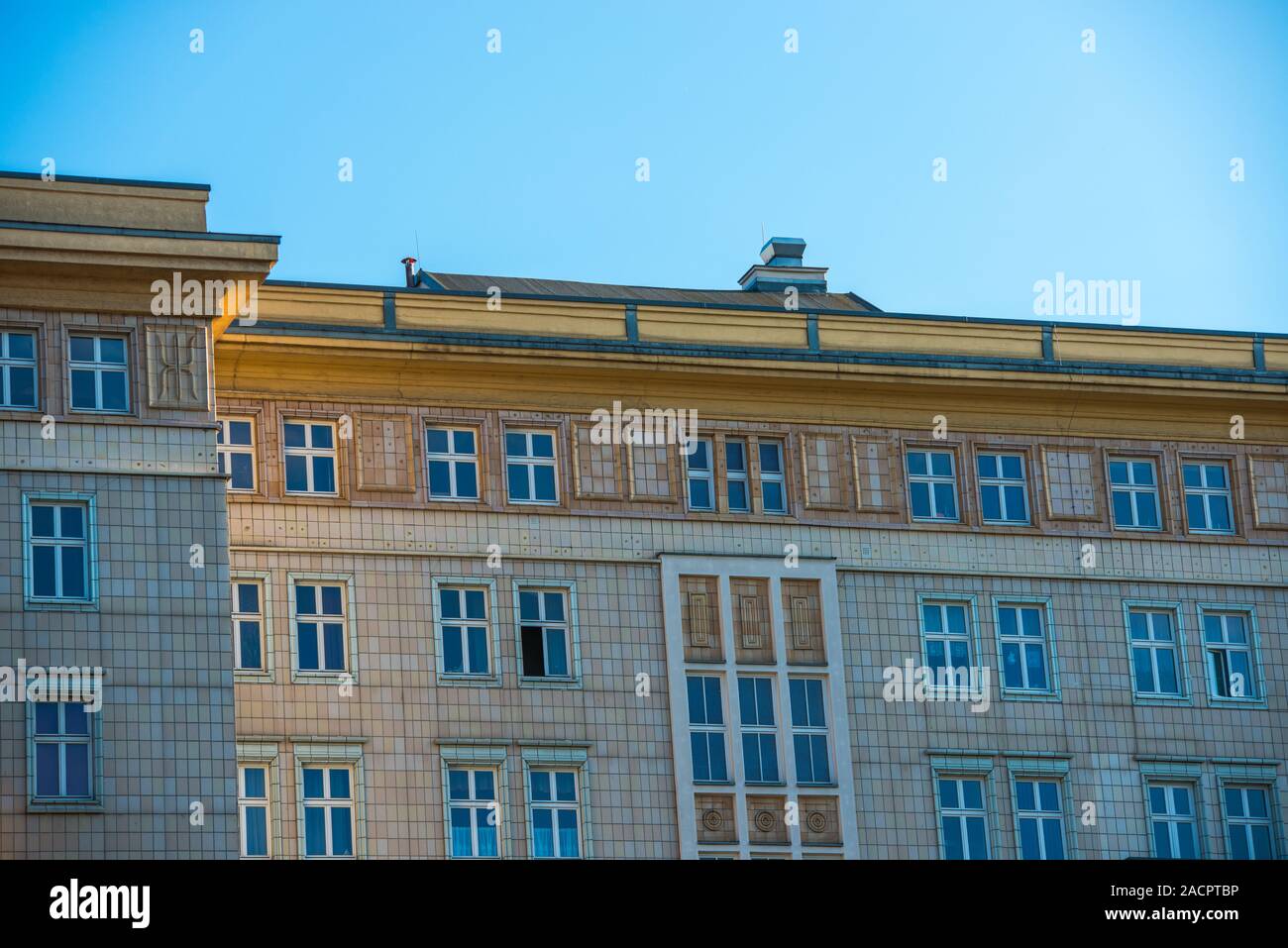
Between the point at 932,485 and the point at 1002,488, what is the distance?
4.04ft

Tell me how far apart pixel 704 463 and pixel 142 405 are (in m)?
9.31

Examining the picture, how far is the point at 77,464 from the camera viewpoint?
125ft

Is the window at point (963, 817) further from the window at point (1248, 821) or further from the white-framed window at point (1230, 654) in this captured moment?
the white-framed window at point (1230, 654)

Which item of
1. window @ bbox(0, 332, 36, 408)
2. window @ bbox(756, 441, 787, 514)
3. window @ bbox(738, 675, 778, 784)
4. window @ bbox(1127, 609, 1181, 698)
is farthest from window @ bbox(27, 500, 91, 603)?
window @ bbox(1127, 609, 1181, 698)

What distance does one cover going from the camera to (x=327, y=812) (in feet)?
130

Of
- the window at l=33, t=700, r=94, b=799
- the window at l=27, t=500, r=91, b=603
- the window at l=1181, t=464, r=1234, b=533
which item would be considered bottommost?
the window at l=33, t=700, r=94, b=799

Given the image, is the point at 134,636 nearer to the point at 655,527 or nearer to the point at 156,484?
the point at 156,484

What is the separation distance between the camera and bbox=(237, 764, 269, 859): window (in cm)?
3891

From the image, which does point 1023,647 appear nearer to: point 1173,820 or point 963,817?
point 963,817

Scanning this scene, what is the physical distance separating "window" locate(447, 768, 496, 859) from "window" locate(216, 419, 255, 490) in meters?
5.21

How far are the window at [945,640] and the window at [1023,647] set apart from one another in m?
0.61

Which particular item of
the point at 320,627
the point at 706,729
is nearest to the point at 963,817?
the point at 706,729

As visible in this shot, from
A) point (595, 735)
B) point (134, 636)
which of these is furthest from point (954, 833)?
point (134, 636)

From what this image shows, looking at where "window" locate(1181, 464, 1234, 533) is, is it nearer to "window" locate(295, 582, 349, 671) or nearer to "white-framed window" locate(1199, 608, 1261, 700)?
"white-framed window" locate(1199, 608, 1261, 700)
